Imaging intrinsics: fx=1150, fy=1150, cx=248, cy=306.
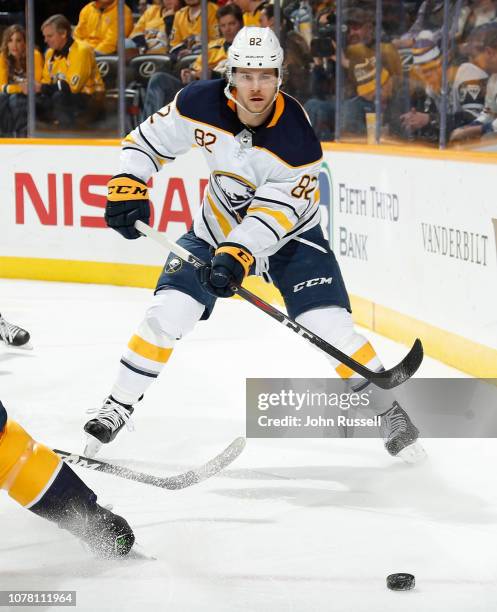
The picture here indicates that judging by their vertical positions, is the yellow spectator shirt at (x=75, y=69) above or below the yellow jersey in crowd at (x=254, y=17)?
below

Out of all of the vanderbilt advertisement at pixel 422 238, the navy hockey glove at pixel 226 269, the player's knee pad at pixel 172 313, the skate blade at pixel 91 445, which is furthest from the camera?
the vanderbilt advertisement at pixel 422 238

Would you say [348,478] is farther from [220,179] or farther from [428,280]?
[428,280]

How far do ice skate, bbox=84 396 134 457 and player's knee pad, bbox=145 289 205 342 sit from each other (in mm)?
267

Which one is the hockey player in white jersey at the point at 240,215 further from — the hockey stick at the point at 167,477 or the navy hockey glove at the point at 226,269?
the hockey stick at the point at 167,477

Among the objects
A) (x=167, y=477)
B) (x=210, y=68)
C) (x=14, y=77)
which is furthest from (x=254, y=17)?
(x=167, y=477)

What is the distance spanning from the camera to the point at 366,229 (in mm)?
5312

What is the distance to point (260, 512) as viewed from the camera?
2.91m

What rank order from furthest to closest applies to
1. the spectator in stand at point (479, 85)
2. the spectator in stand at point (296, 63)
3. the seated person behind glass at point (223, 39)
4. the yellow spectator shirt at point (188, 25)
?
the yellow spectator shirt at point (188, 25) → the seated person behind glass at point (223, 39) → the spectator in stand at point (296, 63) → the spectator in stand at point (479, 85)

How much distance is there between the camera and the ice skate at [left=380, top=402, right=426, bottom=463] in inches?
132

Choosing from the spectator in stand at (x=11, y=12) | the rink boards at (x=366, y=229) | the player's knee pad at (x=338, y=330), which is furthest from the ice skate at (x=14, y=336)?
the spectator in stand at (x=11, y=12)

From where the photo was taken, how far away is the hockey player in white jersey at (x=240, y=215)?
313cm

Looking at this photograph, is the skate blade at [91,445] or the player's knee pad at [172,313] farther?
the skate blade at [91,445]

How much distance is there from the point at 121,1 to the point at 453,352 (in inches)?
139

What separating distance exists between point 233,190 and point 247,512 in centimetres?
94
